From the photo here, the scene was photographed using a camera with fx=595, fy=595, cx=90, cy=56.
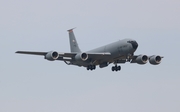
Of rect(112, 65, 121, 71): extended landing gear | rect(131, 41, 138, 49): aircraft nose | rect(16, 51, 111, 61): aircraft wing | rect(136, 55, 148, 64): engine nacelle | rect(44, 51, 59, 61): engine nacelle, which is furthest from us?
rect(112, 65, 121, 71): extended landing gear

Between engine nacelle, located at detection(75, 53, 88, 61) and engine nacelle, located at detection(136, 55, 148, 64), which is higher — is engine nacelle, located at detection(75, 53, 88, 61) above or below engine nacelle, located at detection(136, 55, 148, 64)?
below

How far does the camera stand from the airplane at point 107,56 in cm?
9331

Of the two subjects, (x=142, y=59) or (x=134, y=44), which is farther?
(x=142, y=59)

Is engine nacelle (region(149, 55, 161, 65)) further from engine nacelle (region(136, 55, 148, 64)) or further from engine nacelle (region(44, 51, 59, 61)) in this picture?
engine nacelle (region(44, 51, 59, 61))

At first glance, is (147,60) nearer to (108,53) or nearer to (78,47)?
(108,53)

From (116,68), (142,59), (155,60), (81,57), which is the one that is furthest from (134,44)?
(81,57)

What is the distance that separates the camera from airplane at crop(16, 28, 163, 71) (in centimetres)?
9331

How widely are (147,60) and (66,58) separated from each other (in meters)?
13.5

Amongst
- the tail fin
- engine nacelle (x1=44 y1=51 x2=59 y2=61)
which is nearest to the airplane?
engine nacelle (x1=44 y1=51 x2=59 y2=61)

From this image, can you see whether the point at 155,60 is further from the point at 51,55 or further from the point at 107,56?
the point at 51,55

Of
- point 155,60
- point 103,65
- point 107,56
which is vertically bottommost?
point 103,65

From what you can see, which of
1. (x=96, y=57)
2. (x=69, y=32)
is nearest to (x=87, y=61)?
(x=96, y=57)

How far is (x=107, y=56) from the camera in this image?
95.1 metres

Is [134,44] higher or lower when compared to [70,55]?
higher
